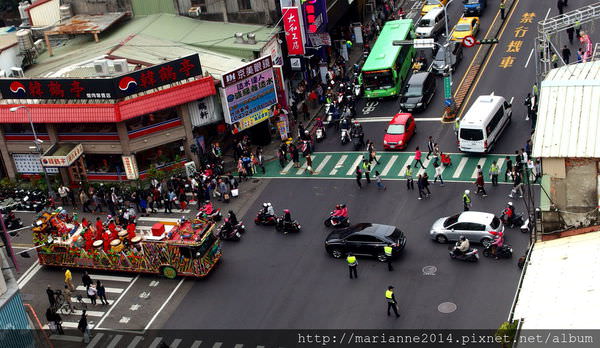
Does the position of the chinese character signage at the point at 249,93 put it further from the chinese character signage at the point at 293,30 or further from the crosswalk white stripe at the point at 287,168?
the chinese character signage at the point at 293,30

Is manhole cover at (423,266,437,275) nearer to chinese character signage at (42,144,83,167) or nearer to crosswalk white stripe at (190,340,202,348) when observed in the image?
crosswalk white stripe at (190,340,202,348)

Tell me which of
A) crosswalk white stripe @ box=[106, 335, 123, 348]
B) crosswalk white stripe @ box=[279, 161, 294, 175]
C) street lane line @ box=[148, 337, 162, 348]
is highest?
crosswalk white stripe @ box=[279, 161, 294, 175]

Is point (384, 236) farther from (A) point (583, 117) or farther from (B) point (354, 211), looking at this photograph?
(A) point (583, 117)

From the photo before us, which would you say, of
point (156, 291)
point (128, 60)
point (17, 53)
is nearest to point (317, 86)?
point (128, 60)

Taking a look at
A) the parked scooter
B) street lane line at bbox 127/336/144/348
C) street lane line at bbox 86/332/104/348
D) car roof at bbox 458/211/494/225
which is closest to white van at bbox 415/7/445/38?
car roof at bbox 458/211/494/225

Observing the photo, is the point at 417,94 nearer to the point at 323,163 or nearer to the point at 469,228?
the point at 323,163
